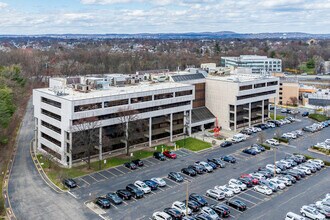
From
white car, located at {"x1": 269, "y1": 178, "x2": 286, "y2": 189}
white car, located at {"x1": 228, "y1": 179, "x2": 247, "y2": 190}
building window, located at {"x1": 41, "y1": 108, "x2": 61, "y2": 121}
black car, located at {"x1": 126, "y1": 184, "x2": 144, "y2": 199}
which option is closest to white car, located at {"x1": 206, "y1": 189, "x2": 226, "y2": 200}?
white car, located at {"x1": 228, "y1": 179, "x2": 247, "y2": 190}

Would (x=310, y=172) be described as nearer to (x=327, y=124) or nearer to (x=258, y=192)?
(x=258, y=192)

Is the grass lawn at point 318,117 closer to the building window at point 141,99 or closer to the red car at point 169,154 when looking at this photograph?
the red car at point 169,154

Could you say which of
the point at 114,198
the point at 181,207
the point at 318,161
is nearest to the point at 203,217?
the point at 181,207

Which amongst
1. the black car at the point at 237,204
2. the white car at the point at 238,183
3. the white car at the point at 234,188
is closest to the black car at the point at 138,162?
the white car at the point at 238,183

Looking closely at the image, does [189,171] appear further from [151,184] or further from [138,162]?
[138,162]

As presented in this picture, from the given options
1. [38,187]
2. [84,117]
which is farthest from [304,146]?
[38,187]
